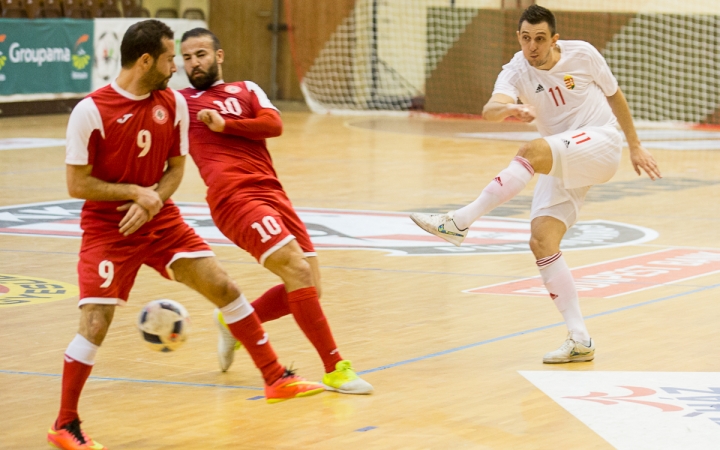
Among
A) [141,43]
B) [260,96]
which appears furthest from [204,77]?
[141,43]

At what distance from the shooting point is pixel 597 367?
633 centimetres

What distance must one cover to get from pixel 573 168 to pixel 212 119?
6.60ft

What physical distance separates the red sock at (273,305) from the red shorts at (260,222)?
0.95 ft

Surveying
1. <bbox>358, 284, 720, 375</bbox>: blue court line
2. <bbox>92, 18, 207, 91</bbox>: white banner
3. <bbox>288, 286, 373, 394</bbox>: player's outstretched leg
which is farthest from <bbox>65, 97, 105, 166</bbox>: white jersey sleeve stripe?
<bbox>92, 18, 207, 91</bbox>: white banner

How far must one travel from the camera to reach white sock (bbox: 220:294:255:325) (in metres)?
5.36

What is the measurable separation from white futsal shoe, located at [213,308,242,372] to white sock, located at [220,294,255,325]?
2.31 feet

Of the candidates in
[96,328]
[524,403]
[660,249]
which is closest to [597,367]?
[524,403]

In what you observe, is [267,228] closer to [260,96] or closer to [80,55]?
[260,96]

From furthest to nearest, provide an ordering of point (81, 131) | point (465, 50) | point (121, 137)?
point (465, 50) < point (121, 137) < point (81, 131)

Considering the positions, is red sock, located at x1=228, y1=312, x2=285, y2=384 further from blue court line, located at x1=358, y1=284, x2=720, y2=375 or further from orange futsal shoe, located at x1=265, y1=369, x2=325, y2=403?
blue court line, located at x1=358, y1=284, x2=720, y2=375

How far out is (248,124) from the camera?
5.88 m

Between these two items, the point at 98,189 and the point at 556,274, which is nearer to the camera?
the point at 98,189

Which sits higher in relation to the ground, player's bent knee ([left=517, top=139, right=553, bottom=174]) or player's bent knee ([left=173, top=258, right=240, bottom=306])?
player's bent knee ([left=517, top=139, right=553, bottom=174])

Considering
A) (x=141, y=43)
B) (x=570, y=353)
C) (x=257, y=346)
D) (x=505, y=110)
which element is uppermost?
(x=141, y=43)
